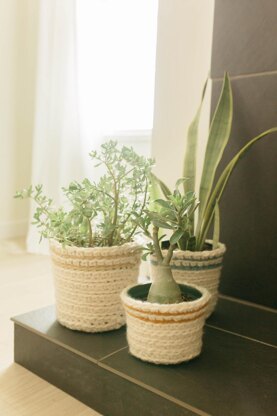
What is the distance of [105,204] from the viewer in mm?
1016

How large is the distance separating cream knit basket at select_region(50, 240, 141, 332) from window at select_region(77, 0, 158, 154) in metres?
1.17

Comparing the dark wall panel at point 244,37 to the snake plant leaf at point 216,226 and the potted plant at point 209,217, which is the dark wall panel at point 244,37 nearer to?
the potted plant at point 209,217

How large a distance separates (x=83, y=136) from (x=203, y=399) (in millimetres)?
1619

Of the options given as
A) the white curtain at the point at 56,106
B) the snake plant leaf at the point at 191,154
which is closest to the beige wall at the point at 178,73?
the snake plant leaf at the point at 191,154

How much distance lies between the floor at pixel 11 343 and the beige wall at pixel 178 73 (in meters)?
0.67

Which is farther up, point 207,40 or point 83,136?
point 207,40

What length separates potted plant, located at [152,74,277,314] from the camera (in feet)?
3.46

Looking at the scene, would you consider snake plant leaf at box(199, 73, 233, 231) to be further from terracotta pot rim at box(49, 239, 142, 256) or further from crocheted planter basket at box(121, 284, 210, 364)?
crocheted planter basket at box(121, 284, 210, 364)

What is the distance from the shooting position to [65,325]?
1.05 m

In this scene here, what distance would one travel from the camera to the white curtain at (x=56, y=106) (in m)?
2.19

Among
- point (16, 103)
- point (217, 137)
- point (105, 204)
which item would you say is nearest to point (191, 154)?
point (217, 137)

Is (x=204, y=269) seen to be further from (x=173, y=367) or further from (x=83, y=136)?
(x=83, y=136)

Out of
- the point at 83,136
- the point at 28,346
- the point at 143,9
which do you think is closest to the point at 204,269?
the point at 28,346

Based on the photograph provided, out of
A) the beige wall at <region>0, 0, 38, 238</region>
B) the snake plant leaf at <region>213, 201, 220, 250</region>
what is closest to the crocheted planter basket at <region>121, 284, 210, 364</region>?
the snake plant leaf at <region>213, 201, 220, 250</region>
